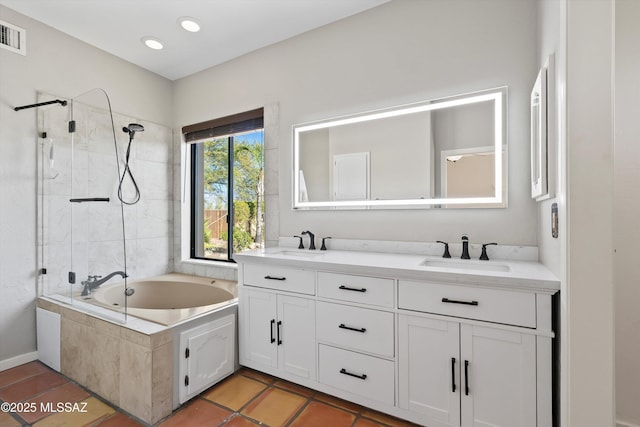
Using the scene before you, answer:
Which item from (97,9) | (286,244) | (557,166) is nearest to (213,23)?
(97,9)

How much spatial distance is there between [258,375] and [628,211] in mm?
2412

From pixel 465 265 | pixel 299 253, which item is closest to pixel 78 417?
pixel 299 253

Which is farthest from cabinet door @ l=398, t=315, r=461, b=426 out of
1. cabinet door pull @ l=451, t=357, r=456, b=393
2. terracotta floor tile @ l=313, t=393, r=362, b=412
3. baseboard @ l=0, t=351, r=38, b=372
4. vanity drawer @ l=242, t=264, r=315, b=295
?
baseboard @ l=0, t=351, r=38, b=372

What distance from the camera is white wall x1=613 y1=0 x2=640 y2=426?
1.49 m

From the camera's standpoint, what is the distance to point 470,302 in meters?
1.43

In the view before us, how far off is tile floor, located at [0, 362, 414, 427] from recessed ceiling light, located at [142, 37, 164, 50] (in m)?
2.78

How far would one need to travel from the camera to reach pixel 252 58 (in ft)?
9.37

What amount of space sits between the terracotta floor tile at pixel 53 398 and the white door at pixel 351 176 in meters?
2.20

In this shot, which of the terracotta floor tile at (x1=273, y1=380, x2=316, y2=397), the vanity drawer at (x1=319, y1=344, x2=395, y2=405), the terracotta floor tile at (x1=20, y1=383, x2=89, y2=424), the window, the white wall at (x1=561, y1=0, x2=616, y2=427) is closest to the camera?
the white wall at (x1=561, y1=0, x2=616, y2=427)

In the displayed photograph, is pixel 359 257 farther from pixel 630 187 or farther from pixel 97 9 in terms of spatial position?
pixel 97 9

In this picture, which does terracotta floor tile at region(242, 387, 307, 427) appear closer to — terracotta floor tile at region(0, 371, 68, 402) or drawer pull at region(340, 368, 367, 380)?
drawer pull at region(340, 368, 367, 380)

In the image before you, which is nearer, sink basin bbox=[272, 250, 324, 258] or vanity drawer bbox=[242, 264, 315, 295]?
vanity drawer bbox=[242, 264, 315, 295]

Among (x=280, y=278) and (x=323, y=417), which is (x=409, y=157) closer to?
(x=280, y=278)

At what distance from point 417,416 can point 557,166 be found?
1375mm
